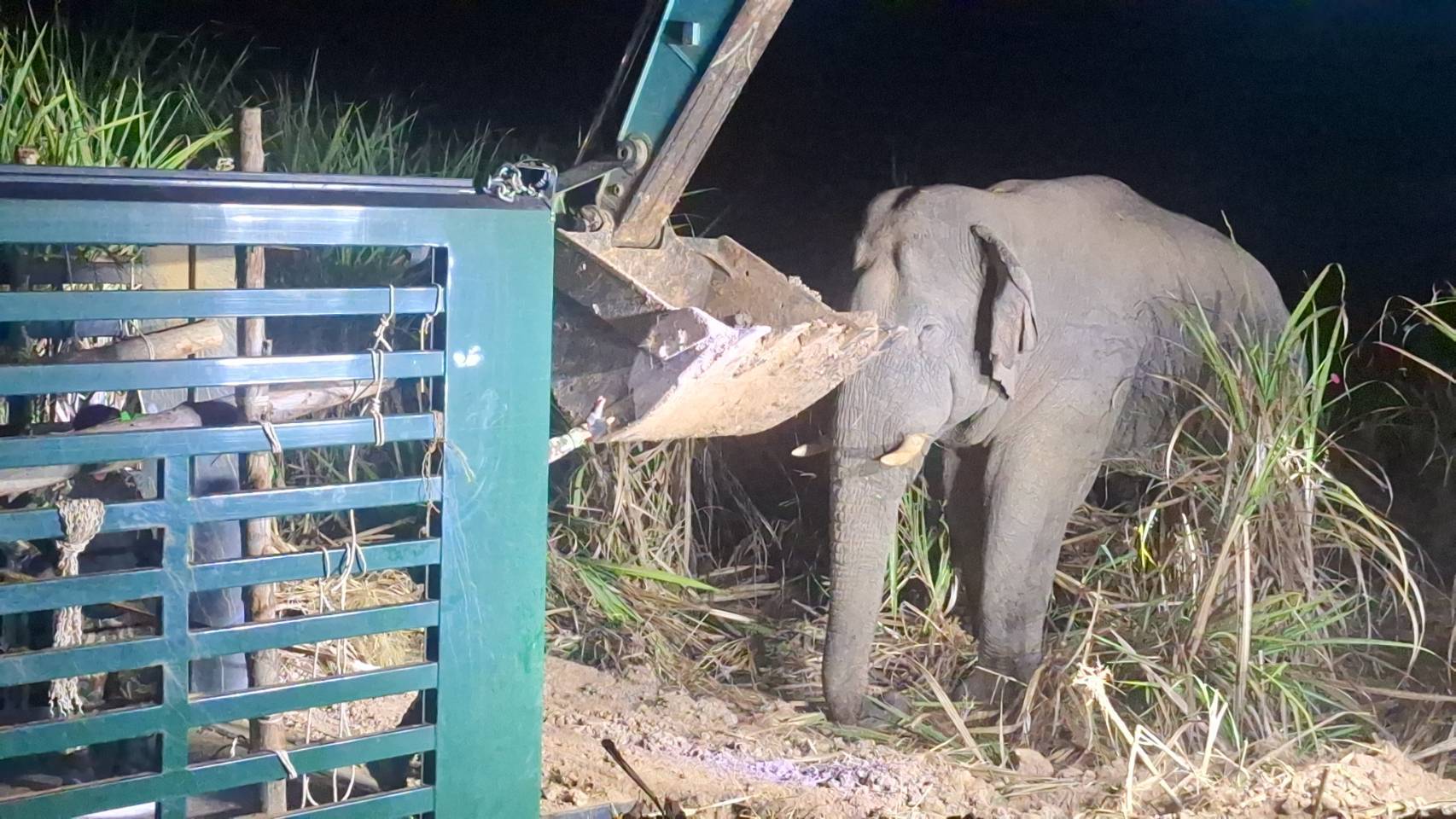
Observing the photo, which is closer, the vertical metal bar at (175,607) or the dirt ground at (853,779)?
the vertical metal bar at (175,607)

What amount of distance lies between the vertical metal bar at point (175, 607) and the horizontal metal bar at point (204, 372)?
138 millimetres

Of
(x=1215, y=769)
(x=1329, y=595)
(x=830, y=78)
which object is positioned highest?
(x=830, y=78)

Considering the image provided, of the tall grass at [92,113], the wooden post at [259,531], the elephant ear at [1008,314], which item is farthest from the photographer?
the elephant ear at [1008,314]

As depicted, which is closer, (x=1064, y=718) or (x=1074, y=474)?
(x=1064, y=718)

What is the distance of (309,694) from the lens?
2.62 m

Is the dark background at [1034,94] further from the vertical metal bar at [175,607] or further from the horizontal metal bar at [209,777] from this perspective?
the vertical metal bar at [175,607]

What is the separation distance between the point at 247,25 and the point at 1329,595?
850cm

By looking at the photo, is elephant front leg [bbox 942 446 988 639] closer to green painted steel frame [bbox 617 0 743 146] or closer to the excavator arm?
the excavator arm

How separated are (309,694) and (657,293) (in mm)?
2141

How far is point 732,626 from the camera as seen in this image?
6141mm

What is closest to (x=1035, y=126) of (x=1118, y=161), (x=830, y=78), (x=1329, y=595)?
(x=1118, y=161)

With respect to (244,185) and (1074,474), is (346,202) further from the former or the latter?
(1074,474)

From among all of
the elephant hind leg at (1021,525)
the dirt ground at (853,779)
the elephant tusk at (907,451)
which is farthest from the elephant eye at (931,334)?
the dirt ground at (853,779)

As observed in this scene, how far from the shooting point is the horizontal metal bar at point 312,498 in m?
2.51
